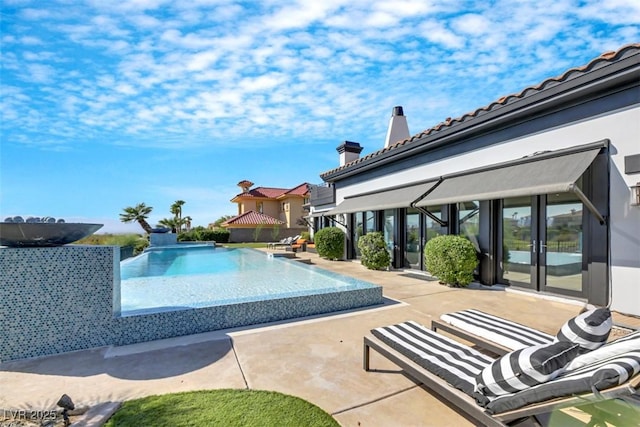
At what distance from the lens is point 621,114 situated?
993 cm

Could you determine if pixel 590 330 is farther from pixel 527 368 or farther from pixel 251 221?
pixel 251 221

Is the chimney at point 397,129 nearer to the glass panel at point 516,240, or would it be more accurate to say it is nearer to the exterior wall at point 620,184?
Result: the glass panel at point 516,240

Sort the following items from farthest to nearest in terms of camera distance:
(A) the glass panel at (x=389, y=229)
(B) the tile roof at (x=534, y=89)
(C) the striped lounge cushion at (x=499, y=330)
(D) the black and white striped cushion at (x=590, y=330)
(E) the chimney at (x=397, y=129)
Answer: (E) the chimney at (x=397, y=129)
(A) the glass panel at (x=389, y=229)
(B) the tile roof at (x=534, y=89)
(C) the striped lounge cushion at (x=499, y=330)
(D) the black and white striped cushion at (x=590, y=330)

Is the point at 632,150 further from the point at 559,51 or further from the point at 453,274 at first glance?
the point at 453,274

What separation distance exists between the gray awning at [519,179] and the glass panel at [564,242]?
1478 millimetres

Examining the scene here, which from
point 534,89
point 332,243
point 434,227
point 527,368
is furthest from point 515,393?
point 332,243

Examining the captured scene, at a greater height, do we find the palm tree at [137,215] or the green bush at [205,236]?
the palm tree at [137,215]

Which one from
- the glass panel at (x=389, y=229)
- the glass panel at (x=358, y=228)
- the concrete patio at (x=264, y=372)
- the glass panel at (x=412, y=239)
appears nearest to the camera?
the concrete patio at (x=264, y=372)

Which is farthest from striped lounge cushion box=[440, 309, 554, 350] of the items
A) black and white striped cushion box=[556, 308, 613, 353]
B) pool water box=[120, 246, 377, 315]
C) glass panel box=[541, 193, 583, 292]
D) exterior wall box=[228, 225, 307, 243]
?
exterior wall box=[228, 225, 307, 243]

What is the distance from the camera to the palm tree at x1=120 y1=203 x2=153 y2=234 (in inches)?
2724

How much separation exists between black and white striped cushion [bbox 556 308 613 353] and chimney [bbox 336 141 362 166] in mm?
25595

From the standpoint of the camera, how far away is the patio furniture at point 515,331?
3.98 m

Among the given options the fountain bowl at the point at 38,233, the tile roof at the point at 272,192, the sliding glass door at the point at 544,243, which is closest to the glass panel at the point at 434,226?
the sliding glass door at the point at 544,243

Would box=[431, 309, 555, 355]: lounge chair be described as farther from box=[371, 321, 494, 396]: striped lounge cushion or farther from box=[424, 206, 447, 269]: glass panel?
box=[424, 206, 447, 269]: glass panel
